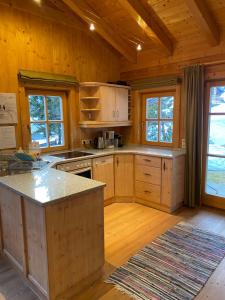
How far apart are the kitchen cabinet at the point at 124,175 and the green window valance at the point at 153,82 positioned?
128 centimetres

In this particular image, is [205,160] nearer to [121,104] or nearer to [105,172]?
[105,172]

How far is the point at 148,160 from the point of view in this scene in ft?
11.8

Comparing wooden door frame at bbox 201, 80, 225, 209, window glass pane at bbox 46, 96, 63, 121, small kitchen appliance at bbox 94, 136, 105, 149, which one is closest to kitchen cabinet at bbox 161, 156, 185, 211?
wooden door frame at bbox 201, 80, 225, 209

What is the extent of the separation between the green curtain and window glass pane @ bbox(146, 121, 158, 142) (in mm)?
745

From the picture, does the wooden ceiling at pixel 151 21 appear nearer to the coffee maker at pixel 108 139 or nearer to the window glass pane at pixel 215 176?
the coffee maker at pixel 108 139

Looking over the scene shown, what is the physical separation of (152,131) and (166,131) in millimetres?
309

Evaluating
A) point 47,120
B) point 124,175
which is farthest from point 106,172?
point 47,120

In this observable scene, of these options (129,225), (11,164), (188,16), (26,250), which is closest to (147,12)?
(188,16)

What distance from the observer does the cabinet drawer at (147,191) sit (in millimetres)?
3596

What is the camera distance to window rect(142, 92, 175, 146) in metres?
3.96

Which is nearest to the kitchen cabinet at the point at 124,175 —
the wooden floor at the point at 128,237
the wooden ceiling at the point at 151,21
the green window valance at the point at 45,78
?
the wooden floor at the point at 128,237

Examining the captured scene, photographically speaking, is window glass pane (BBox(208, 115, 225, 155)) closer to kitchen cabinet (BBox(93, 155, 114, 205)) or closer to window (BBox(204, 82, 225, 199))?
window (BBox(204, 82, 225, 199))

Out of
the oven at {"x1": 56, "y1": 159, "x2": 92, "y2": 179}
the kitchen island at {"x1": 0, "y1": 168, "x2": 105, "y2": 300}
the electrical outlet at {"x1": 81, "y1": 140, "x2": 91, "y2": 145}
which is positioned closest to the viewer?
the kitchen island at {"x1": 0, "y1": 168, "x2": 105, "y2": 300}

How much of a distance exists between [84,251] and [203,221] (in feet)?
6.45
